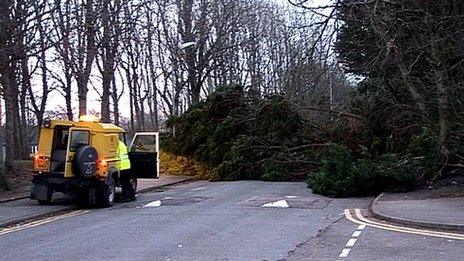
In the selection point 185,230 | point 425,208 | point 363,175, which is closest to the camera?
point 185,230

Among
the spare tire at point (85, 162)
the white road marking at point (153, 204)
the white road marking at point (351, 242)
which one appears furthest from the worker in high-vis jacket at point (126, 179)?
the white road marking at point (351, 242)

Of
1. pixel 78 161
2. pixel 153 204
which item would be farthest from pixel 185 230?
pixel 153 204

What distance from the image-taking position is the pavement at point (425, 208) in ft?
47.5

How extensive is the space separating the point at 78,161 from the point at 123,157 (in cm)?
273

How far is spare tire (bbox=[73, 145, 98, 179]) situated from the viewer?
1960 cm

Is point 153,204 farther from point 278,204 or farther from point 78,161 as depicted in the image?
point 278,204

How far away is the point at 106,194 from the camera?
20.1 meters

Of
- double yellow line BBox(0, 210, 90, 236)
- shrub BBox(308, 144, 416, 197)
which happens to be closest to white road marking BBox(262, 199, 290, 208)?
shrub BBox(308, 144, 416, 197)

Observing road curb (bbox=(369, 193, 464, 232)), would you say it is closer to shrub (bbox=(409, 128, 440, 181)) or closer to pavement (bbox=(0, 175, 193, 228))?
shrub (bbox=(409, 128, 440, 181))

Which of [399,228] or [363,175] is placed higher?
[363,175]

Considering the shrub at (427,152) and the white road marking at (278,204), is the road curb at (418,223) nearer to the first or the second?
the white road marking at (278,204)

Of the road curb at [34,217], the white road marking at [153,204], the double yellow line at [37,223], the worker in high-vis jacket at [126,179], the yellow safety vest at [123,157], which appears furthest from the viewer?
the worker in high-vis jacket at [126,179]

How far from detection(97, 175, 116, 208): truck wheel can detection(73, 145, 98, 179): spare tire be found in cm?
53

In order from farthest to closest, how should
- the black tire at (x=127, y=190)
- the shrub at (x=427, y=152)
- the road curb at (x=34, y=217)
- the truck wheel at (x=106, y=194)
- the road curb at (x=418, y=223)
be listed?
1. the black tire at (x=127, y=190)
2. the shrub at (x=427, y=152)
3. the truck wheel at (x=106, y=194)
4. the road curb at (x=34, y=217)
5. the road curb at (x=418, y=223)
